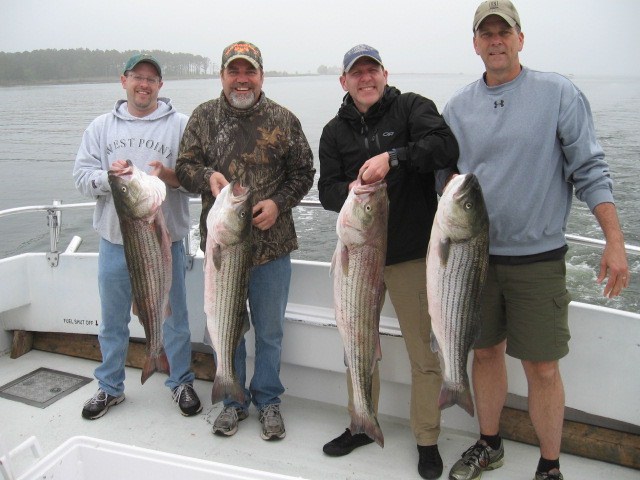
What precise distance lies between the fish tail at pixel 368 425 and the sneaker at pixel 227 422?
0.99 meters

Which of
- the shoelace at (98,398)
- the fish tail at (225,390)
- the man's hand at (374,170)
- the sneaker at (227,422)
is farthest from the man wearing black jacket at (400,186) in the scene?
the shoelace at (98,398)

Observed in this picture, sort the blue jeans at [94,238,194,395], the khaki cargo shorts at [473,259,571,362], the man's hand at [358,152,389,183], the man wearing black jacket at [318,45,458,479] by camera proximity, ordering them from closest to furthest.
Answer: the man's hand at [358,152,389,183], the khaki cargo shorts at [473,259,571,362], the man wearing black jacket at [318,45,458,479], the blue jeans at [94,238,194,395]

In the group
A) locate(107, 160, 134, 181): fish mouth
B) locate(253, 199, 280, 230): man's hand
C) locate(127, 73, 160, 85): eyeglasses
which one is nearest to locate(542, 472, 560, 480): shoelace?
locate(253, 199, 280, 230): man's hand

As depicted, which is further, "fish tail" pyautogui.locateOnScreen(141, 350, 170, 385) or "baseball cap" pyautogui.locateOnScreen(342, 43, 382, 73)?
"fish tail" pyautogui.locateOnScreen(141, 350, 170, 385)

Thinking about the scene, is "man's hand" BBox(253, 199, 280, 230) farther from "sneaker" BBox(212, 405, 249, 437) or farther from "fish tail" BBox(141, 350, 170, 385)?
"sneaker" BBox(212, 405, 249, 437)

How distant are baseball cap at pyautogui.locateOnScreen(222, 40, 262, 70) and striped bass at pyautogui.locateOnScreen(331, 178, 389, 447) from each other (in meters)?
1.11

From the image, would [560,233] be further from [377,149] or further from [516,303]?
[377,149]

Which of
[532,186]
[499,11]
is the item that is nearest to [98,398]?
[532,186]

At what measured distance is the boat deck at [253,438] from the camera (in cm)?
347

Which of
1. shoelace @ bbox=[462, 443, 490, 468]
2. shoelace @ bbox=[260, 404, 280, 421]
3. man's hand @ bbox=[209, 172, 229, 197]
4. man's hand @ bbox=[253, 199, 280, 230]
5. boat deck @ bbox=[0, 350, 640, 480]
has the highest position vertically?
man's hand @ bbox=[209, 172, 229, 197]

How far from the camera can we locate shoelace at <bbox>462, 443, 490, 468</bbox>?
3334 millimetres

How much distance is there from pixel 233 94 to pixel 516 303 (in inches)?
80.0

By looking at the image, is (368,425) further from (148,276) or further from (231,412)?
(148,276)

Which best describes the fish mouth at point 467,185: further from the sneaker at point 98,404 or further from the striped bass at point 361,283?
the sneaker at point 98,404
